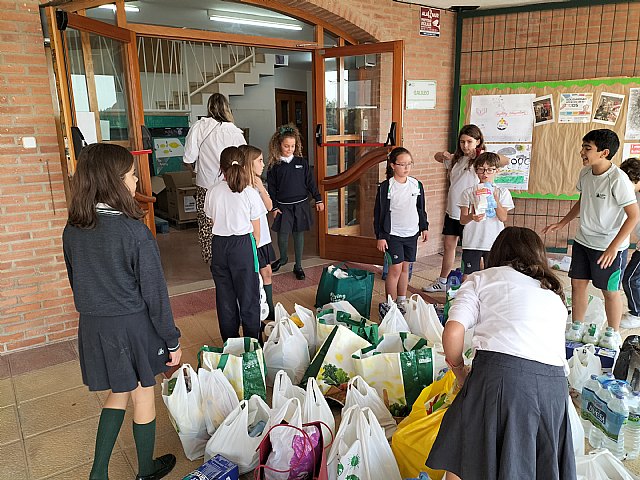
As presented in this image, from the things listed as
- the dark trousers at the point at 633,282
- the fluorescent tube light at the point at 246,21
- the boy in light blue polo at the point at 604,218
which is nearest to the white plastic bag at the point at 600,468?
the boy in light blue polo at the point at 604,218

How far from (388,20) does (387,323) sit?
132 inches

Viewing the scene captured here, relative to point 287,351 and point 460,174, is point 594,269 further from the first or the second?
point 287,351

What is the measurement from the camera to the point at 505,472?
4.91 feet

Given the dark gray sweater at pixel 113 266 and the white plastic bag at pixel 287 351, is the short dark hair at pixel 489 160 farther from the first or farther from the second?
the dark gray sweater at pixel 113 266

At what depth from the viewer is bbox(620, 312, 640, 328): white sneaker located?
3506 mm

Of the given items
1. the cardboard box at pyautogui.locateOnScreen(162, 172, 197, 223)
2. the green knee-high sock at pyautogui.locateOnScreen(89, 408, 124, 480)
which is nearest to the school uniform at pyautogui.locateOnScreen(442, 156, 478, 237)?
the green knee-high sock at pyautogui.locateOnScreen(89, 408, 124, 480)

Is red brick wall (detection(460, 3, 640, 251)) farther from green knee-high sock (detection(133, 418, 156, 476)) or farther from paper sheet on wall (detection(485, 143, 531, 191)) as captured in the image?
green knee-high sock (detection(133, 418, 156, 476))

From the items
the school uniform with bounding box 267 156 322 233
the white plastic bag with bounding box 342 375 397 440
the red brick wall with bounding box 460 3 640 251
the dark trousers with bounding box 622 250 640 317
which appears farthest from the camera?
the red brick wall with bounding box 460 3 640 251

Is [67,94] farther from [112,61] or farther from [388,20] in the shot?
[388,20]

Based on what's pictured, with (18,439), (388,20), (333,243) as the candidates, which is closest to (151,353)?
(18,439)

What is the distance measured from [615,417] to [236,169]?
7.20ft

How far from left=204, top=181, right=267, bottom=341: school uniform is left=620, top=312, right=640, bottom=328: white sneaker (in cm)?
260

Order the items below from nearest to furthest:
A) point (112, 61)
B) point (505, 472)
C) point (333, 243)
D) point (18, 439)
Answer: point (505, 472) < point (18, 439) < point (112, 61) < point (333, 243)

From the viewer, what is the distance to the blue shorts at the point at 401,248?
359cm
